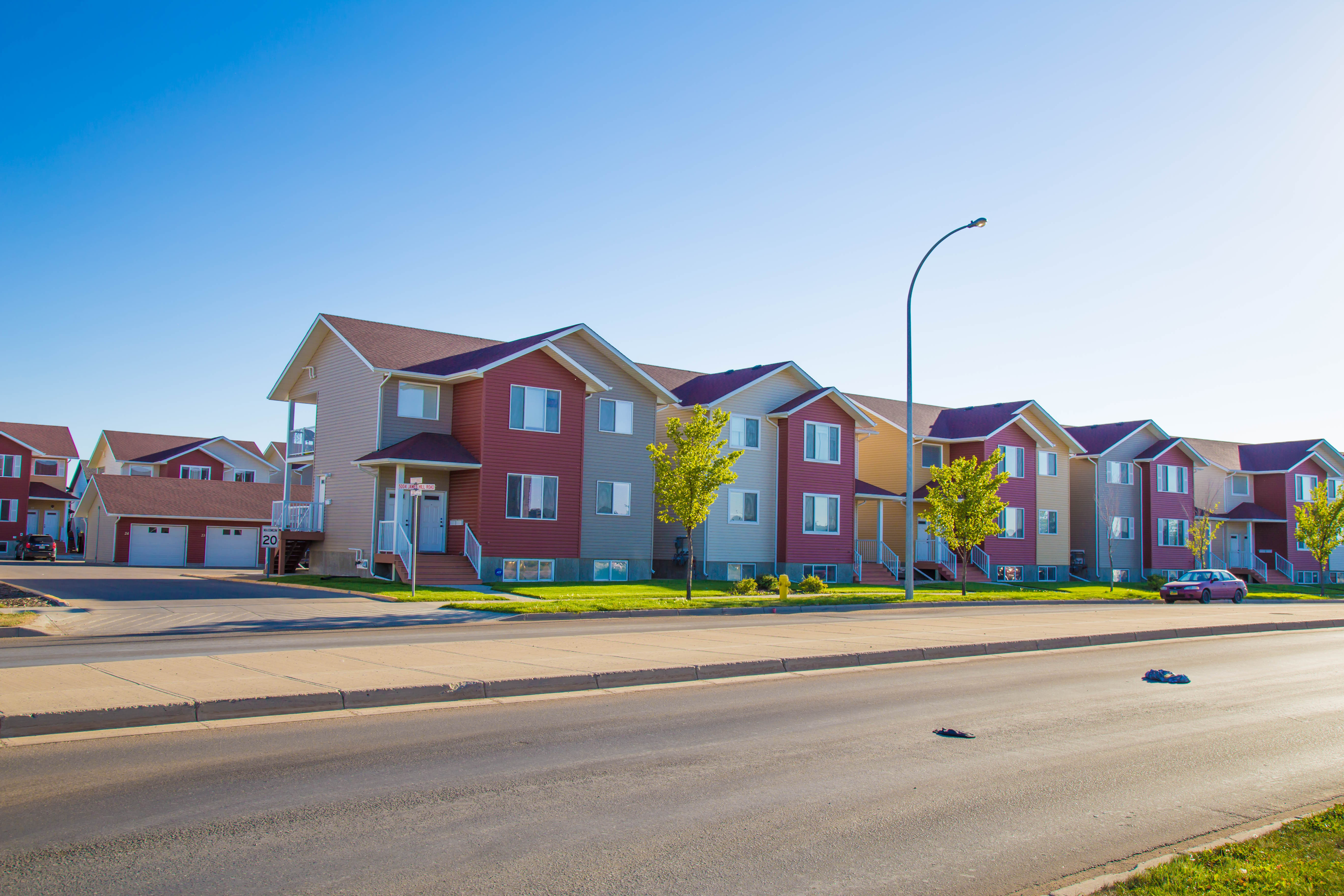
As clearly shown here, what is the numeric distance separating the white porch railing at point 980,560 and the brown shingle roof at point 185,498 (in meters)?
34.1

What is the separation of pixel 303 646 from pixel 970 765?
10795 millimetres

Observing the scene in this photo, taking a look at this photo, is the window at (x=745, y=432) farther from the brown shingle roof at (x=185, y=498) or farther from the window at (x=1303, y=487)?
the window at (x=1303, y=487)

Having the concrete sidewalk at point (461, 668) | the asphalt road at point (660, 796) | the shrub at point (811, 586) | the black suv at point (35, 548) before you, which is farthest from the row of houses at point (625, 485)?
the asphalt road at point (660, 796)

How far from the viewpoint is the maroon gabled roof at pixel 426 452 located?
32156 millimetres

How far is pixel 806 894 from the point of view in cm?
514

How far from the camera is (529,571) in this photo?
3428cm

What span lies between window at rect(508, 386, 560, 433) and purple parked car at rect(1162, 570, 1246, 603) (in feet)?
79.8

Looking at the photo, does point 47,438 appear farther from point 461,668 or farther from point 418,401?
point 461,668

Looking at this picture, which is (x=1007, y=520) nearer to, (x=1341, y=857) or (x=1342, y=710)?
(x=1342, y=710)

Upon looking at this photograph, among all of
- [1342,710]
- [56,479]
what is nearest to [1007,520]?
[1342,710]

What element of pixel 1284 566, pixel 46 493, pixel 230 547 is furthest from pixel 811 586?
pixel 46 493

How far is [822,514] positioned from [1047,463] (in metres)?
16.4

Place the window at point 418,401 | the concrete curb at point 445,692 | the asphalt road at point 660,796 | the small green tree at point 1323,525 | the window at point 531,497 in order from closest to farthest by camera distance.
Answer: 1. the asphalt road at point 660,796
2. the concrete curb at point 445,692
3. the window at point 531,497
4. the window at point 418,401
5. the small green tree at point 1323,525

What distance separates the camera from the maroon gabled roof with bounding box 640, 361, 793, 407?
4134 centimetres
